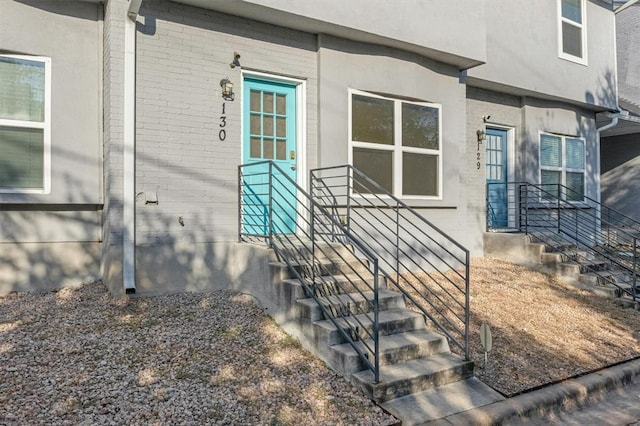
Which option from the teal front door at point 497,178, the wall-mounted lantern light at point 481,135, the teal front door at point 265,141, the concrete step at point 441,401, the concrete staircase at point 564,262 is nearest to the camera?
Result: the concrete step at point 441,401

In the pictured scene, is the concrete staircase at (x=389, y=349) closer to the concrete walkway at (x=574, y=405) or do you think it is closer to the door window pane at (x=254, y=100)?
the concrete walkway at (x=574, y=405)

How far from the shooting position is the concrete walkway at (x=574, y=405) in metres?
3.75

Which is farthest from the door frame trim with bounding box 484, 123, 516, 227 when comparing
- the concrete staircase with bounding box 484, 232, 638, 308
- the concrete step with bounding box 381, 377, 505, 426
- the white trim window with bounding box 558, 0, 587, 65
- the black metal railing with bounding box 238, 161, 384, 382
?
the concrete step with bounding box 381, 377, 505, 426

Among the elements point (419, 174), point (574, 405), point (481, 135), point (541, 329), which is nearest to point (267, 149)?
point (419, 174)

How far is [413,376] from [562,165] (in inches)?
323

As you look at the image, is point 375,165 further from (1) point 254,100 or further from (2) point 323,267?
(2) point 323,267

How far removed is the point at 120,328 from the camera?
461 cm

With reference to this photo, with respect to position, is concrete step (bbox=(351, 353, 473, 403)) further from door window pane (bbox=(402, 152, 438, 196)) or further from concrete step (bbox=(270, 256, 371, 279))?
door window pane (bbox=(402, 152, 438, 196))

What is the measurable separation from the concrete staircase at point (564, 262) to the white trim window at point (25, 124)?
23.7ft

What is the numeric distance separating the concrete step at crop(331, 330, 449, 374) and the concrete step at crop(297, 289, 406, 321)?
38 cm

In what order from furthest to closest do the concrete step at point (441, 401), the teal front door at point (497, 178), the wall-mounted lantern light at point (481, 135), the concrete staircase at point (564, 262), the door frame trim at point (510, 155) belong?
the door frame trim at point (510, 155), the teal front door at point (497, 178), the wall-mounted lantern light at point (481, 135), the concrete staircase at point (564, 262), the concrete step at point (441, 401)

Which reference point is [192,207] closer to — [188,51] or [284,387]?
[188,51]

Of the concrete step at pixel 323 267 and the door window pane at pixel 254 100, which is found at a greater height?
the door window pane at pixel 254 100

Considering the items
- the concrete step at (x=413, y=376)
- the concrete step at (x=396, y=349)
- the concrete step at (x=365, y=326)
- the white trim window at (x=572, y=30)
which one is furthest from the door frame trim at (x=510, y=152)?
the concrete step at (x=413, y=376)
